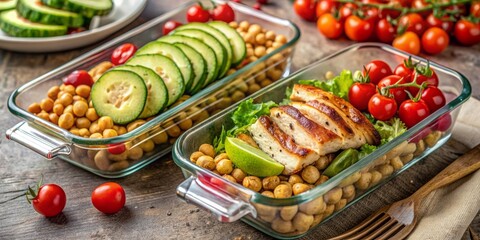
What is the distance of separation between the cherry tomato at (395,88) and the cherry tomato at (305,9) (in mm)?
1602

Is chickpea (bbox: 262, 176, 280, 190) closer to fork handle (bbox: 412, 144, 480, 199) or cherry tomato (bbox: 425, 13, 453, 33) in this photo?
fork handle (bbox: 412, 144, 480, 199)

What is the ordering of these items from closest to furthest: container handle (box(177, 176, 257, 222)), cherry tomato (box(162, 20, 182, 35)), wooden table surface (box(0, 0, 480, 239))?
container handle (box(177, 176, 257, 222)) → wooden table surface (box(0, 0, 480, 239)) → cherry tomato (box(162, 20, 182, 35))

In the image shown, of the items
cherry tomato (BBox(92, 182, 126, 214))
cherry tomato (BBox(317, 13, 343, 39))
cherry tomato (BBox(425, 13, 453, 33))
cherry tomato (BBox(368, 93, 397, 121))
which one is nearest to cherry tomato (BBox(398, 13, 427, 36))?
cherry tomato (BBox(425, 13, 453, 33))

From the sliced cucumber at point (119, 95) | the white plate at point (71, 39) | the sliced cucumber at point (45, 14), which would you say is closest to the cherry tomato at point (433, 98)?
the sliced cucumber at point (119, 95)

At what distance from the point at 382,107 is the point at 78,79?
1.71m

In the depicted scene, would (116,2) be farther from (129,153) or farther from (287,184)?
(287,184)

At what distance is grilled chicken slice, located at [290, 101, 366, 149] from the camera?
3502mm

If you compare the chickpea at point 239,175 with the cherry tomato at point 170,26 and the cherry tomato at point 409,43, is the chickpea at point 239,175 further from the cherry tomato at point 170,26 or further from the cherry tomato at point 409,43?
the cherry tomato at point 409,43

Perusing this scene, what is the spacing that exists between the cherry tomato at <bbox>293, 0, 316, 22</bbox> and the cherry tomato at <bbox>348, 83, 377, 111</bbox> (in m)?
1.68

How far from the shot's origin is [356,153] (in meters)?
3.50

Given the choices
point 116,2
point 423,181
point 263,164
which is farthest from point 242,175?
point 116,2

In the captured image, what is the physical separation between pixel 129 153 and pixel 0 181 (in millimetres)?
701

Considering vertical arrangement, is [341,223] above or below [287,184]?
below

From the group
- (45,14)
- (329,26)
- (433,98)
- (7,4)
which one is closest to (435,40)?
(329,26)
